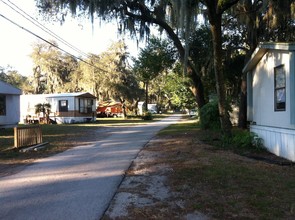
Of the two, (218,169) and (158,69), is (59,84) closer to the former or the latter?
(158,69)

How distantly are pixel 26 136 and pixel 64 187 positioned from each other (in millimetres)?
7293

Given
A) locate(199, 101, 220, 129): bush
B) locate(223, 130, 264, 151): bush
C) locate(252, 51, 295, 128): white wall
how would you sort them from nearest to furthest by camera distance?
locate(252, 51, 295, 128): white wall < locate(223, 130, 264, 151): bush < locate(199, 101, 220, 129): bush

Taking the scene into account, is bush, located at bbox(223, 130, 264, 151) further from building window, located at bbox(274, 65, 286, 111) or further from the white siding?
building window, located at bbox(274, 65, 286, 111)

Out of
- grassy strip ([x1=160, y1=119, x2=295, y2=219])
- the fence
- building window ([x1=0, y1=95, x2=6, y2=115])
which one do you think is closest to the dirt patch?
grassy strip ([x1=160, y1=119, x2=295, y2=219])

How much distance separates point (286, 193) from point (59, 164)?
5899mm

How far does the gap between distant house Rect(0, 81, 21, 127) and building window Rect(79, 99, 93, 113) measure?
13053 mm

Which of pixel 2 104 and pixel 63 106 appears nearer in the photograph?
pixel 2 104

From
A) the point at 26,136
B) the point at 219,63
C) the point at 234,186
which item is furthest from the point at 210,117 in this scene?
the point at 234,186

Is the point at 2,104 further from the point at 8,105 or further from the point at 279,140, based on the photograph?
the point at 279,140

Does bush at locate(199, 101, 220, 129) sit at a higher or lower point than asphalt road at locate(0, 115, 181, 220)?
higher

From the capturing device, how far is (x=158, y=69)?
79.6 feet

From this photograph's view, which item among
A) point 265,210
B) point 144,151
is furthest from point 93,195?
point 144,151

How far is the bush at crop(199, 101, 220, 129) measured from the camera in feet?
64.6

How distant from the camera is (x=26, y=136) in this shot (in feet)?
44.7
